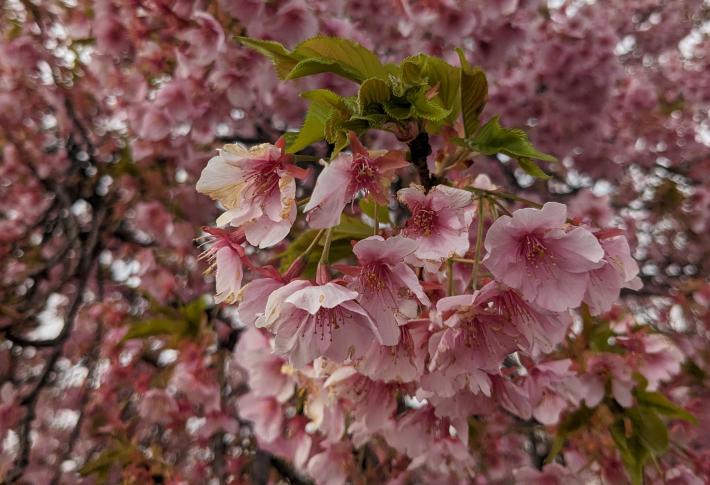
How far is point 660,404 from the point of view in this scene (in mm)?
1431

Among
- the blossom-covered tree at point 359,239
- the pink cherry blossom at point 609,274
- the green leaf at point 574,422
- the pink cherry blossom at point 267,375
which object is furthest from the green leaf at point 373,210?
the green leaf at point 574,422

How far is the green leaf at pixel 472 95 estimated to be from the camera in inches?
38.9

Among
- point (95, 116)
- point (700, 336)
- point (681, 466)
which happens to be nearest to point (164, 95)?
point (95, 116)

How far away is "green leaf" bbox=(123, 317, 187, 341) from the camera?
1.84 m

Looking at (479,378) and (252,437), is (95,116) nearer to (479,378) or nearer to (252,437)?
(252,437)

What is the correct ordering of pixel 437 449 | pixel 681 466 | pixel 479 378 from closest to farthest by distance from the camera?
1. pixel 479 378
2. pixel 437 449
3. pixel 681 466

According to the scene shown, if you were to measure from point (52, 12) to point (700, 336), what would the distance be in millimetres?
4631

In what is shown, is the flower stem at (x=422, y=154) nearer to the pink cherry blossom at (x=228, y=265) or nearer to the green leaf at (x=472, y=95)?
the green leaf at (x=472, y=95)

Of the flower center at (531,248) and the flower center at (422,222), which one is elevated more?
the flower center at (531,248)

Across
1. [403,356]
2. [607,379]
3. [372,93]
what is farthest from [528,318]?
[607,379]

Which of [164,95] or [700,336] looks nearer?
[164,95]

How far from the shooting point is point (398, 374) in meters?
0.94

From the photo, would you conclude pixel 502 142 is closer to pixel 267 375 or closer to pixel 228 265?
pixel 228 265

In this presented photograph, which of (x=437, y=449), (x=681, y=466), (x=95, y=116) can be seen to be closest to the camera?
(x=437, y=449)
